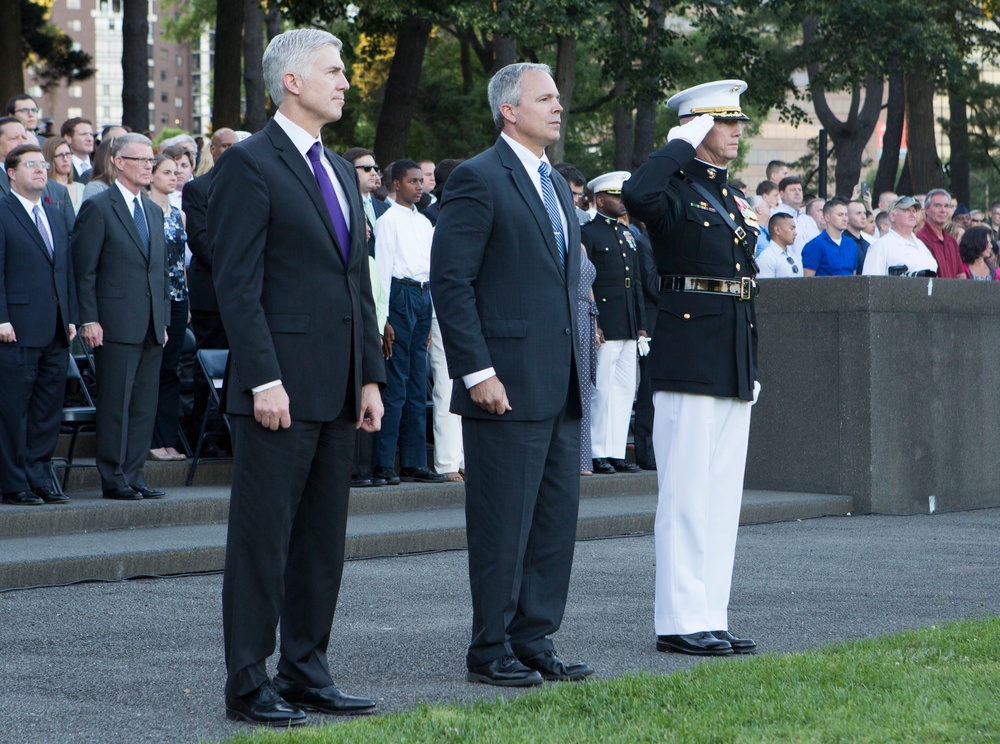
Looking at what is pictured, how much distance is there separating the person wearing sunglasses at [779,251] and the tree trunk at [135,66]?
41.5 ft

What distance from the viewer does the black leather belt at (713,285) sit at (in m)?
6.50

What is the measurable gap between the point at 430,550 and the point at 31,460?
2.54 m

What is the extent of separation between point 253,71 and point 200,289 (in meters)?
19.5

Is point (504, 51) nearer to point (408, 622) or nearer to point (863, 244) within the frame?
point (863, 244)

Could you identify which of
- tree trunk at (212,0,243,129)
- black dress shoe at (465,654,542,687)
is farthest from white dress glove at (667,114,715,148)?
tree trunk at (212,0,243,129)

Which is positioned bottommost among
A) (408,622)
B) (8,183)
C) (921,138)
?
(408,622)

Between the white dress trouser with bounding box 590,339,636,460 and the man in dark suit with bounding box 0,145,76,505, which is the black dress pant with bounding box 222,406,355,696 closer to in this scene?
the man in dark suit with bounding box 0,145,76,505

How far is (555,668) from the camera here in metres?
5.73

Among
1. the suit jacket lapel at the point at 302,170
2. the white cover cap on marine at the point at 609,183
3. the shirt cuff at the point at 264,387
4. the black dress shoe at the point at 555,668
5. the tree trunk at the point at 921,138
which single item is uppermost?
the tree trunk at the point at 921,138

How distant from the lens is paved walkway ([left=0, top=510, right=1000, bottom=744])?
5.32 m

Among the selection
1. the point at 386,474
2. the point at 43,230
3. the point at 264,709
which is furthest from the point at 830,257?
the point at 264,709

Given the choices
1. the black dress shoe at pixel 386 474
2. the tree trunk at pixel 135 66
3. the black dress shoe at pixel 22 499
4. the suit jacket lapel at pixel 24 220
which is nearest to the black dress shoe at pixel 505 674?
the black dress shoe at pixel 22 499

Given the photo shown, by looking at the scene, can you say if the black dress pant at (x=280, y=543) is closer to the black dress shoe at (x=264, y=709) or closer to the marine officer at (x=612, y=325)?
the black dress shoe at (x=264, y=709)

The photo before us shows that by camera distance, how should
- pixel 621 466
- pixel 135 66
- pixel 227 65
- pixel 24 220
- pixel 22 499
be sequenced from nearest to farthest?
pixel 22 499 < pixel 24 220 < pixel 621 466 < pixel 135 66 < pixel 227 65
